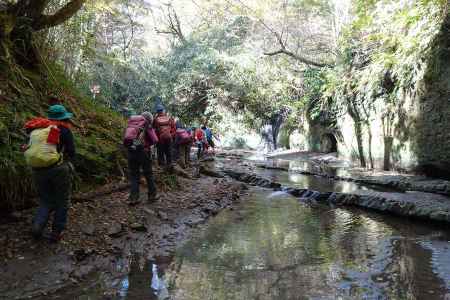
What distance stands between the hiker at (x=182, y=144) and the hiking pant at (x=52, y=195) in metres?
7.84

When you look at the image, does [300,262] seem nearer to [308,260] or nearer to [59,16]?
[308,260]

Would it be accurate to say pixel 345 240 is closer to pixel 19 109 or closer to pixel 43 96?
pixel 19 109

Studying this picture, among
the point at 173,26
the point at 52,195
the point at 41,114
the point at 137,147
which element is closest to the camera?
the point at 52,195

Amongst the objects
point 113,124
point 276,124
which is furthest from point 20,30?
point 276,124

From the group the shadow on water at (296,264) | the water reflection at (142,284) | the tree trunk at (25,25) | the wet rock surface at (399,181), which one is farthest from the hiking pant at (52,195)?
the wet rock surface at (399,181)

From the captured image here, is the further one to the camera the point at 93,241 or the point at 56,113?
the point at 93,241

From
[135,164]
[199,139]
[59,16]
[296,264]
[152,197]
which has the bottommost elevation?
[296,264]

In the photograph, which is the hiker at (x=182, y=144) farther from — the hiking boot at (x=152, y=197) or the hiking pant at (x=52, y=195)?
the hiking pant at (x=52, y=195)

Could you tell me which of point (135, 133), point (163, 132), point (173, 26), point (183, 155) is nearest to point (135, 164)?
point (135, 133)

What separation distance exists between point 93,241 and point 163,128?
513cm

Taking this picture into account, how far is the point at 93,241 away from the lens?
524cm

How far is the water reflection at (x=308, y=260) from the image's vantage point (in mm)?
4305

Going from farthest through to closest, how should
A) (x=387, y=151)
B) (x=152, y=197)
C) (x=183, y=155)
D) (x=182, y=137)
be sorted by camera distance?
(x=387, y=151)
(x=183, y=155)
(x=182, y=137)
(x=152, y=197)

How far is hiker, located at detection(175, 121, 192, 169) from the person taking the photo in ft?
41.8
